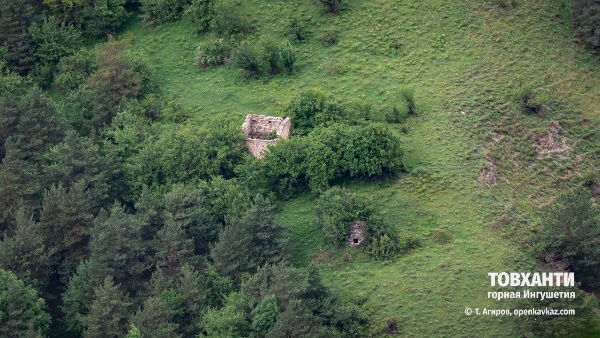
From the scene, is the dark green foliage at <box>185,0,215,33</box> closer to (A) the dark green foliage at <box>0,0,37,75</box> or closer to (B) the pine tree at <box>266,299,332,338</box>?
(A) the dark green foliage at <box>0,0,37,75</box>

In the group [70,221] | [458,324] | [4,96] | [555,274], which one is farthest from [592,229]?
[4,96]

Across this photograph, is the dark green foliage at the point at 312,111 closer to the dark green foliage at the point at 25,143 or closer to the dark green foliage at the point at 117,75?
the dark green foliage at the point at 117,75

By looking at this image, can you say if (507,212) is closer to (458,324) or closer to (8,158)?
(458,324)

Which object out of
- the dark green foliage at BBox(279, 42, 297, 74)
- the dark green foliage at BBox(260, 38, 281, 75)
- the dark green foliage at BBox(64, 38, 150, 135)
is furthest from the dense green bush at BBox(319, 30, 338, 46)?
the dark green foliage at BBox(64, 38, 150, 135)

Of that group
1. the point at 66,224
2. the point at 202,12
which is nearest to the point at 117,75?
the point at 202,12

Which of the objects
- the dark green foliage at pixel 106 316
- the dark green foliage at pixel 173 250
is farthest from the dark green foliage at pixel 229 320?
the dark green foliage at pixel 106 316
